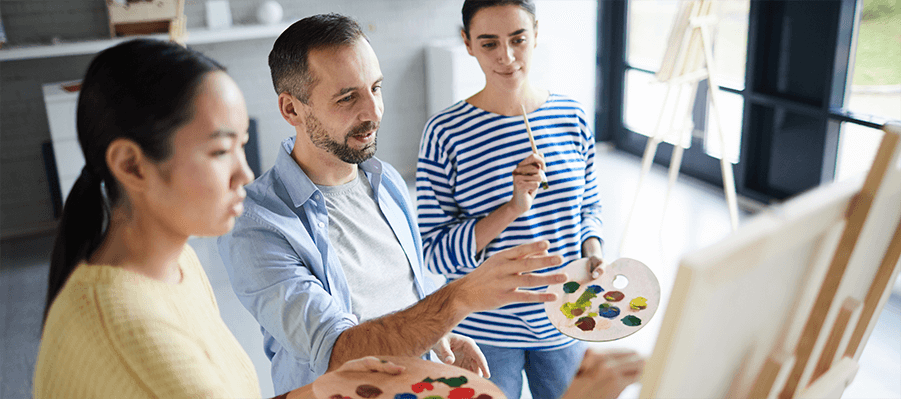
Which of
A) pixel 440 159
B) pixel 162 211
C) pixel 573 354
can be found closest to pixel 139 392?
pixel 162 211

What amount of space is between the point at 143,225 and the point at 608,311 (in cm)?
95

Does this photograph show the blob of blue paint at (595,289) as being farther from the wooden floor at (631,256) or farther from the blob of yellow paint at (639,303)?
the wooden floor at (631,256)

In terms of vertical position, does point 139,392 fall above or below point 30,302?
above

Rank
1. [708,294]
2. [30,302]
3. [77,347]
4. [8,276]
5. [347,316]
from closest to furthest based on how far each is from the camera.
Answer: [708,294] < [77,347] < [347,316] < [30,302] < [8,276]

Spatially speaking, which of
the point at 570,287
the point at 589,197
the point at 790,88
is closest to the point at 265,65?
the point at 790,88

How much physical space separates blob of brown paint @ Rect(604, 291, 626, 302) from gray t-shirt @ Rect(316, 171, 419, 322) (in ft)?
1.40

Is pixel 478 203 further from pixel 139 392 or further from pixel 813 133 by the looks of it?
pixel 813 133

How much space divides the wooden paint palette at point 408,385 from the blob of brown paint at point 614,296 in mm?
560

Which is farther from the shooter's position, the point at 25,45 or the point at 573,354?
the point at 25,45

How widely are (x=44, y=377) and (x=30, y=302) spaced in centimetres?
326

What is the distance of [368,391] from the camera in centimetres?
94

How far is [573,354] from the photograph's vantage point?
1646 millimetres

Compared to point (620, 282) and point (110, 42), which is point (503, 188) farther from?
point (110, 42)

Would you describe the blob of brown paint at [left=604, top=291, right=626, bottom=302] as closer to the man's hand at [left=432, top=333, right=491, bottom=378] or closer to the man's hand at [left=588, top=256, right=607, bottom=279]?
the man's hand at [left=588, top=256, right=607, bottom=279]
